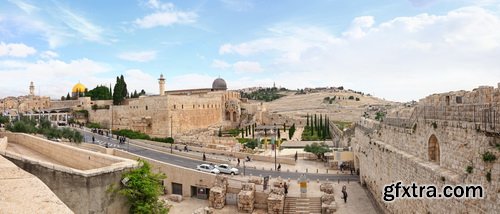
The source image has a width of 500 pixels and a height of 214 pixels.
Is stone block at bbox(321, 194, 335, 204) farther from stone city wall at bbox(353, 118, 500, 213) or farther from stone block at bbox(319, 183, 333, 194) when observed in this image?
stone city wall at bbox(353, 118, 500, 213)

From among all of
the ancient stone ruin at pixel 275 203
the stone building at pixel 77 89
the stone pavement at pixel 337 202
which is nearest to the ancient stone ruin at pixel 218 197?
the stone pavement at pixel 337 202

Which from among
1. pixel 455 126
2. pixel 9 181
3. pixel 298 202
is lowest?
pixel 298 202

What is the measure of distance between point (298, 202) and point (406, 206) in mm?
7213

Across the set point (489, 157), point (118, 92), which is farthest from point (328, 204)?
point (118, 92)

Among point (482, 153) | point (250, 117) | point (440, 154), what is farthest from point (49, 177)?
point (250, 117)

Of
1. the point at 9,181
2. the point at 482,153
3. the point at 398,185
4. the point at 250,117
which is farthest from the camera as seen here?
the point at 250,117

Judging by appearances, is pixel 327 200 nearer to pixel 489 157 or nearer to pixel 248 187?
pixel 248 187

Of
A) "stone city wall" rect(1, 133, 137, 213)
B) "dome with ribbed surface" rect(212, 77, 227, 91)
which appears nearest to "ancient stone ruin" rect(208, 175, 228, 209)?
"stone city wall" rect(1, 133, 137, 213)

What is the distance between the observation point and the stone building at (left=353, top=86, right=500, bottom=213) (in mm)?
7512

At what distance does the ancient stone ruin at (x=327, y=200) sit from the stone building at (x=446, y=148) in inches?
91.7

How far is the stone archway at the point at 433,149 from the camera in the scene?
10844 millimetres

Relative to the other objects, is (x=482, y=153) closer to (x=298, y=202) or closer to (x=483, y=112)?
(x=483, y=112)

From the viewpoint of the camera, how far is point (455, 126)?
9203 mm

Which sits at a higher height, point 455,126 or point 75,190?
point 455,126
